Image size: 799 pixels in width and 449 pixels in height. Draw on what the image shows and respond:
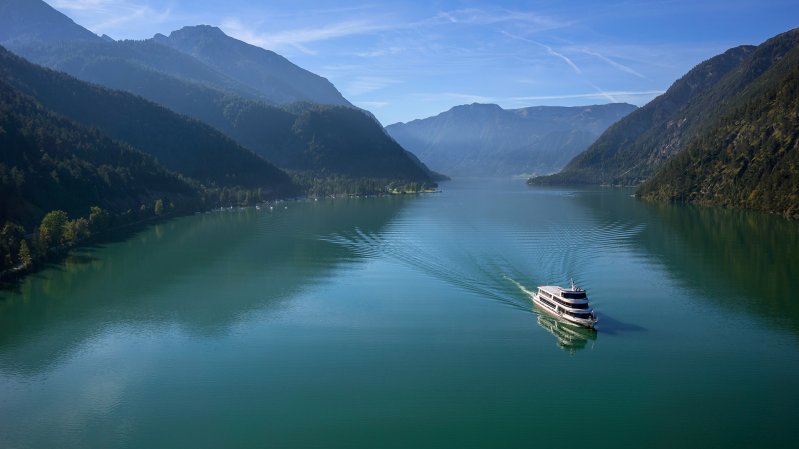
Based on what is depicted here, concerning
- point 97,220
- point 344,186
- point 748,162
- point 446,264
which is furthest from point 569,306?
point 344,186

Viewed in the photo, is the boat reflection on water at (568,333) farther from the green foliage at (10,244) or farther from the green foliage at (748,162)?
the green foliage at (748,162)

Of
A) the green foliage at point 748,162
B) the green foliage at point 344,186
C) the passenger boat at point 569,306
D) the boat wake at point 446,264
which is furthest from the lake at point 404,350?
the green foliage at point 344,186

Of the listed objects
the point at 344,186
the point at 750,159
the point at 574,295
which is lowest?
the point at 574,295

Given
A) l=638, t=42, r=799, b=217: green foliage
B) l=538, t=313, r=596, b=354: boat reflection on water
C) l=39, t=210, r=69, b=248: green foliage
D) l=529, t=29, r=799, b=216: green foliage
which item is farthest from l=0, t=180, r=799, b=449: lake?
l=529, t=29, r=799, b=216: green foliage

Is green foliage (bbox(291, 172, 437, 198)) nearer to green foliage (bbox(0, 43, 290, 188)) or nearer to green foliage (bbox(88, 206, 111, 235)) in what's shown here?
green foliage (bbox(0, 43, 290, 188))

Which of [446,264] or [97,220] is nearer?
[446,264]

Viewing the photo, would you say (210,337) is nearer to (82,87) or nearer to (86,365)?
(86,365)

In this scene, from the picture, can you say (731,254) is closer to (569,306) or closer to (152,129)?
(569,306)
